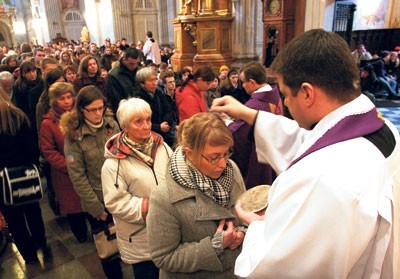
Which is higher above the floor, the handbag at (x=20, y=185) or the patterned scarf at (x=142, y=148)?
the patterned scarf at (x=142, y=148)

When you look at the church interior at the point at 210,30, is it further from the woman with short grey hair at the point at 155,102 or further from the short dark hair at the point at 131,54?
the short dark hair at the point at 131,54

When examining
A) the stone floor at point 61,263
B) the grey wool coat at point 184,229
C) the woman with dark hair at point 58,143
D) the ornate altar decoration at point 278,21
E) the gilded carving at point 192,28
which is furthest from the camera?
the gilded carving at point 192,28

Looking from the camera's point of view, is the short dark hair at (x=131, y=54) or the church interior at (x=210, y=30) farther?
the short dark hair at (x=131, y=54)

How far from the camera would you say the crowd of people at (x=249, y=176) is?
959 mm

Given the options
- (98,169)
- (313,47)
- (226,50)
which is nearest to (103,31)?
(226,50)

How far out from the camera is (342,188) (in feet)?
3.04

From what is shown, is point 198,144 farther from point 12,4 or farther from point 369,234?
point 12,4

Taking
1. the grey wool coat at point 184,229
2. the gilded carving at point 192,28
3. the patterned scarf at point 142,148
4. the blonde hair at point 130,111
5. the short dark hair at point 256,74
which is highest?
the gilded carving at point 192,28

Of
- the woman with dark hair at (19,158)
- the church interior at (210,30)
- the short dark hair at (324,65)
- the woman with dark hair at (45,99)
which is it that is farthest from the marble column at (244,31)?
the short dark hair at (324,65)

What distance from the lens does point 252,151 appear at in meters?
2.75

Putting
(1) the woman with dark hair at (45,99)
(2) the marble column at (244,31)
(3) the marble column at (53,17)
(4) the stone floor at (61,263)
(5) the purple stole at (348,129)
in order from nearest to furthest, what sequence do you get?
(5) the purple stole at (348,129) < (4) the stone floor at (61,263) < (1) the woman with dark hair at (45,99) < (2) the marble column at (244,31) < (3) the marble column at (53,17)

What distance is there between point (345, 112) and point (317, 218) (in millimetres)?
395

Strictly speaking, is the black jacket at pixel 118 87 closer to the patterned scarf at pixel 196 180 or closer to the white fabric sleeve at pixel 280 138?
the white fabric sleeve at pixel 280 138

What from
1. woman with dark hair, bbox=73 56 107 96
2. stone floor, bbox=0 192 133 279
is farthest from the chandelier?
stone floor, bbox=0 192 133 279
